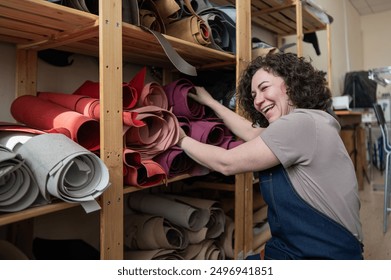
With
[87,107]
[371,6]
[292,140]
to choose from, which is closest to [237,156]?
[292,140]

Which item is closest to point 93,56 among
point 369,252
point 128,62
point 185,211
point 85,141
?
point 128,62

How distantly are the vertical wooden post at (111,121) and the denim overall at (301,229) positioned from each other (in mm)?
496

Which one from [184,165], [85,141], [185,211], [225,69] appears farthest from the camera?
[225,69]

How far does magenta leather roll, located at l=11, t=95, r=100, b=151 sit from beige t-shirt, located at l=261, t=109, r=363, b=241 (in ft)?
1.70

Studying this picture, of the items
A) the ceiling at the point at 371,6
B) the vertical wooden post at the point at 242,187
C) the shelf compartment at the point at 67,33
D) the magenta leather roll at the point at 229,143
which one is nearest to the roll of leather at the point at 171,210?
the vertical wooden post at the point at 242,187

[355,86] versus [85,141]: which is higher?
[355,86]

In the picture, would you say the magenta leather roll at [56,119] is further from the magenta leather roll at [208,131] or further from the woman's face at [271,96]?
the woman's face at [271,96]

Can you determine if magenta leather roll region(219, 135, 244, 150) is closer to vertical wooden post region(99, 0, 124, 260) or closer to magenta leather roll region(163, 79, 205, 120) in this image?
magenta leather roll region(163, 79, 205, 120)

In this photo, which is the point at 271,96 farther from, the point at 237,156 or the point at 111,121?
the point at 111,121

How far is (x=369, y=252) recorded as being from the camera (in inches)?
69.4

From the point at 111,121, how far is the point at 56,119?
0.54 feet

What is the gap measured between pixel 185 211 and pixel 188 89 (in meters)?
0.52

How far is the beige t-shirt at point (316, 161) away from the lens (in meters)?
0.87
